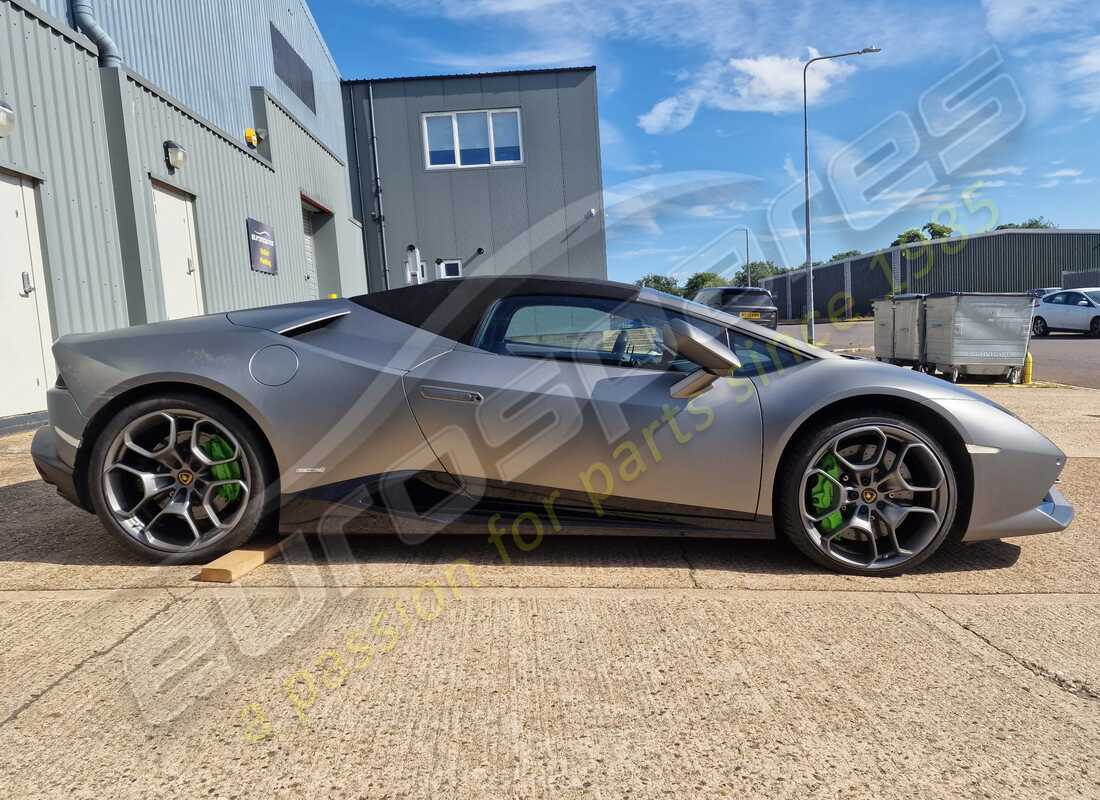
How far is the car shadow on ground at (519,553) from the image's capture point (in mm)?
2998

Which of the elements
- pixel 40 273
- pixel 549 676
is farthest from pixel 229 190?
pixel 549 676

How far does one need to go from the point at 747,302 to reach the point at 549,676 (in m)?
13.3

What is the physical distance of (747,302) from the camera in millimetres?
14469

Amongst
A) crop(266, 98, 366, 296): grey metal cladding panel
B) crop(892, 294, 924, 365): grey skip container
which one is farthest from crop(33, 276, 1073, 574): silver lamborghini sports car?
crop(266, 98, 366, 296): grey metal cladding panel

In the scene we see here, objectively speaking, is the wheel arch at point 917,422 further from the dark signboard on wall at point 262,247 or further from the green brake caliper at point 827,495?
the dark signboard on wall at point 262,247

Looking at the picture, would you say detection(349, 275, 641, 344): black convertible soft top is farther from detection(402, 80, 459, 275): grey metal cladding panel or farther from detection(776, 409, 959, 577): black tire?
detection(402, 80, 459, 275): grey metal cladding panel

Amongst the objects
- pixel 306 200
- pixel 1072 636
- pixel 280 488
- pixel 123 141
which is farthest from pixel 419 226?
pixel 1072 636

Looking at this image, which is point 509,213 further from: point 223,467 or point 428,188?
point 223,467

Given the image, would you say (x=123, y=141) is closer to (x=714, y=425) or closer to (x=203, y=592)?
(x=203, y=592)

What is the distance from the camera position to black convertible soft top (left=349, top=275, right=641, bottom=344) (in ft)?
9.83

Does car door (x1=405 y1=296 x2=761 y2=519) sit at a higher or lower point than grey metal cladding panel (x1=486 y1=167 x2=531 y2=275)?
lower

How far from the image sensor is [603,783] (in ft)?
5.21

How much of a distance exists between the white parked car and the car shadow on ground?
23.3 m

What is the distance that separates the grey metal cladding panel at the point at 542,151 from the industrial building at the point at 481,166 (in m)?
0.02
